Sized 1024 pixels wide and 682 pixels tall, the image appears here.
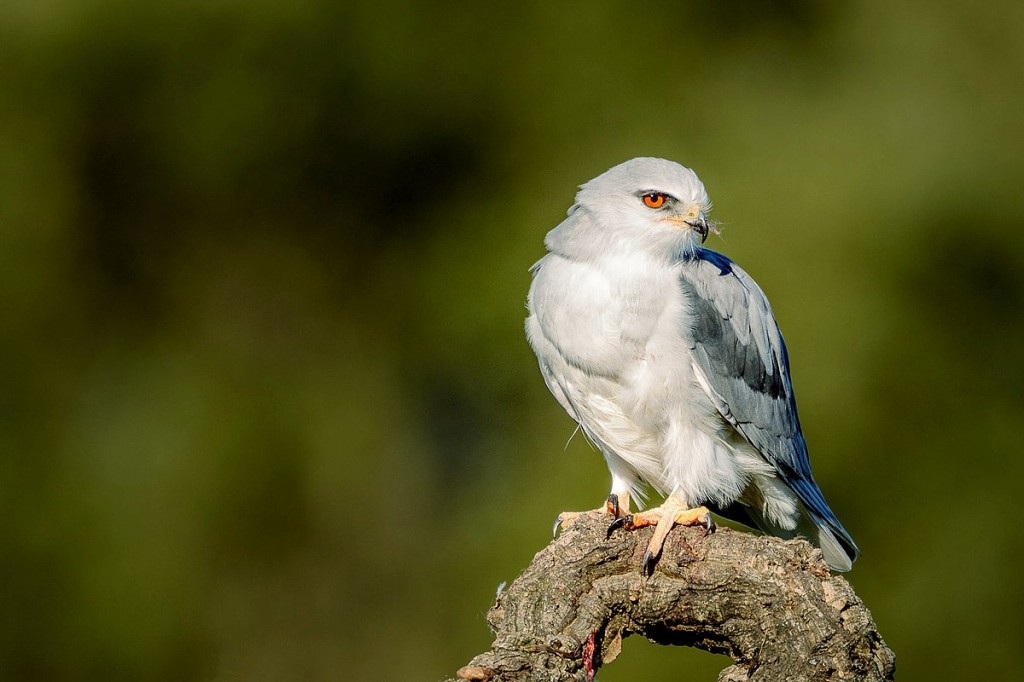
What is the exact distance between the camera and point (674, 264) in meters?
3.71

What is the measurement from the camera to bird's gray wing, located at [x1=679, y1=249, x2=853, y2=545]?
3.67 meters

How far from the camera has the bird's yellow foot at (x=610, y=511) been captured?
361cm

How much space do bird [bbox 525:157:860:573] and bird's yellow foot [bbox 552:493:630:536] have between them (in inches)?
0.4

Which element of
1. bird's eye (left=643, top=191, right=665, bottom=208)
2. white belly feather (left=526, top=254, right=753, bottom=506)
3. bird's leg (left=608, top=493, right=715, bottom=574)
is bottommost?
bird's leg (left=608, top=493, right=715, bottom=574)

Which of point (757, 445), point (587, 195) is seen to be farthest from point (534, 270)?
point (757, 445)

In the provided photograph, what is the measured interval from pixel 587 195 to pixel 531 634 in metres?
1.59

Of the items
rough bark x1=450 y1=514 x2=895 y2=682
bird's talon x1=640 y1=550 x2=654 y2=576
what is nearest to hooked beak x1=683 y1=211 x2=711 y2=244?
rough bark x1=450 y1=514 x2=895 y2=682

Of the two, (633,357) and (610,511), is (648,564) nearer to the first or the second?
(610,511)

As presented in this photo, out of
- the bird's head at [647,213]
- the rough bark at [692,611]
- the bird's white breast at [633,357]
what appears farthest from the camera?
the bird's head at [647,213]

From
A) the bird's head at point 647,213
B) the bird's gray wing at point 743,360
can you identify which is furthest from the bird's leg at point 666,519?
the bird's head at point 647,213

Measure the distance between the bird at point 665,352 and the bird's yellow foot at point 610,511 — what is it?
0.01 meters

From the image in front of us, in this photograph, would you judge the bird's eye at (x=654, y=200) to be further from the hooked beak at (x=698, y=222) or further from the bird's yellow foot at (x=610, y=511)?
the bird's yellow foot at (x=610, y=511)

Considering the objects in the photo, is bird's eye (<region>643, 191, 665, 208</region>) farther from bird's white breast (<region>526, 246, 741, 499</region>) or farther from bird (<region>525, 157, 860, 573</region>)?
bird's white breast (<region>526, 246, 741, 499</region>)

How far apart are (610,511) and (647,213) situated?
101 cm
